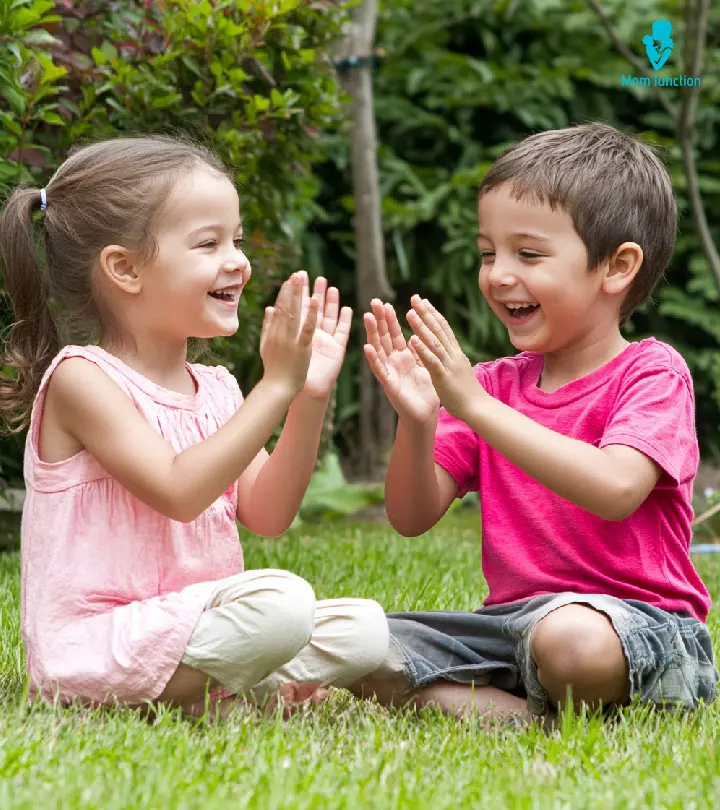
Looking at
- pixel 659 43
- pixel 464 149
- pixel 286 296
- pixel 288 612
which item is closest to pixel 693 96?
pixel 659 43

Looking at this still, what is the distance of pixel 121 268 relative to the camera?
2.69m

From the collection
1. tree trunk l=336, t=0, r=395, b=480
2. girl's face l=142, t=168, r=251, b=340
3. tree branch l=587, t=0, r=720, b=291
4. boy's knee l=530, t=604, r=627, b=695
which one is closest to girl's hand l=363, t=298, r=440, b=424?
girl's face l=142, t=168, r=251, b=340

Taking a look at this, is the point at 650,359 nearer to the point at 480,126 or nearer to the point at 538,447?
the point at 538,447

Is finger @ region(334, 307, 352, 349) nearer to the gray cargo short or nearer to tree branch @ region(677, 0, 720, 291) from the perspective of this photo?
the gray cargo short

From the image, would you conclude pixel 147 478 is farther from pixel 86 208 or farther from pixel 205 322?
pixel 86 208

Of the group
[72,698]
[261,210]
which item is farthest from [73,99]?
[72,698]

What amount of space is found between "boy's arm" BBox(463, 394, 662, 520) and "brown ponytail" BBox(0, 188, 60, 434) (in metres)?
0.96

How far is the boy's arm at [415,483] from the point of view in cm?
278

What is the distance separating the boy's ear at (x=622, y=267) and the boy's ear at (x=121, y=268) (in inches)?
39.9

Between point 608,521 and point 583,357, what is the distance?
0.39 meters

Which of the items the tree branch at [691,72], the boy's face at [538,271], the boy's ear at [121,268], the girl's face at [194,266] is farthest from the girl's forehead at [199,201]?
the tree branch at [691,72]

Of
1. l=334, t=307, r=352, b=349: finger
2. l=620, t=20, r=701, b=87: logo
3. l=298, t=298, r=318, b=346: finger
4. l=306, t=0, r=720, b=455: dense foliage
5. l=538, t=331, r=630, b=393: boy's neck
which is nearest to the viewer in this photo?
l=298, t=298, r=318, b=346: finger

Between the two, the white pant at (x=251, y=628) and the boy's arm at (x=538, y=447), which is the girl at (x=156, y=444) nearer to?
the white pant at (x=251, y=628)

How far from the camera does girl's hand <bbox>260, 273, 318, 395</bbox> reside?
8.23ft
